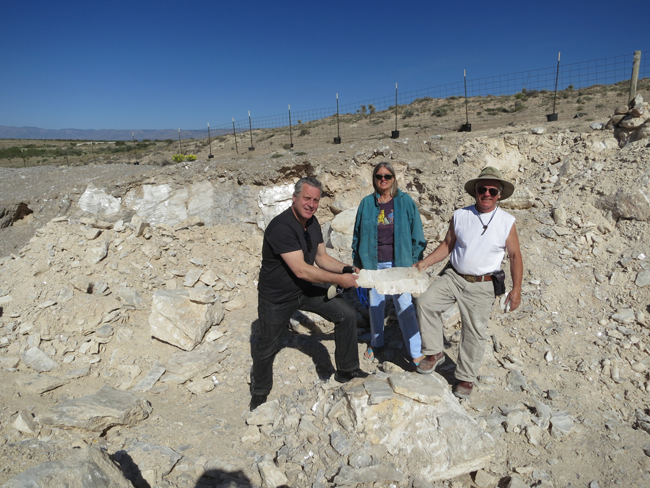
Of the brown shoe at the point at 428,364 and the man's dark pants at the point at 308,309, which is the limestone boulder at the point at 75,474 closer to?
the man's dark pants at the point at 308,309

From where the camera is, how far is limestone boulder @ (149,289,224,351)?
4730mm

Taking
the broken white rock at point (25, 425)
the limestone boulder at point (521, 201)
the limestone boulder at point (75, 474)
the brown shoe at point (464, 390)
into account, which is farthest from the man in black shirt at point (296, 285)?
the limestone boulder at point (521, 201)

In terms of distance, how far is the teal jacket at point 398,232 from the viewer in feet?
12.2

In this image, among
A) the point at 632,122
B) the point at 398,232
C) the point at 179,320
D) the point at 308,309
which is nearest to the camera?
the point at 308,309

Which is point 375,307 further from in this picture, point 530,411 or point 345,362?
point 530,411

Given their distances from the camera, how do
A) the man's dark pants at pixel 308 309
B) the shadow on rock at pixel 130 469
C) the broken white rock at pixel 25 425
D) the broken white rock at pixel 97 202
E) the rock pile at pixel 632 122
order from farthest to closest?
the broken white rock at pixel 97 202, the rock pile at pixel 632 122, the man's dark pants at pixel 308 309, the broken white rock at pixel 25 425, the shadow on rock at pixel 130 469

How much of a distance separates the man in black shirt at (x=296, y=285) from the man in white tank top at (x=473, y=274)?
2.33ft

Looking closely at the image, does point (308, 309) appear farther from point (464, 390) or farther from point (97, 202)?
point (97, 202)

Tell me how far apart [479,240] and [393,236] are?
87 cm

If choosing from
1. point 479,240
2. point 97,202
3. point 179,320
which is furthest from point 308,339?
point 97,202

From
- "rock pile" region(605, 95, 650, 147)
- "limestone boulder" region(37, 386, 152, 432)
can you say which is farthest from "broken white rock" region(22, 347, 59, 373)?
"rock pile" region(605, 95, 650, 147)

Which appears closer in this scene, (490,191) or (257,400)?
(490,191)

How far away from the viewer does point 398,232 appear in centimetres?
372

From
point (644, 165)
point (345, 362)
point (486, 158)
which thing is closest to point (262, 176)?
point (486, 158)
